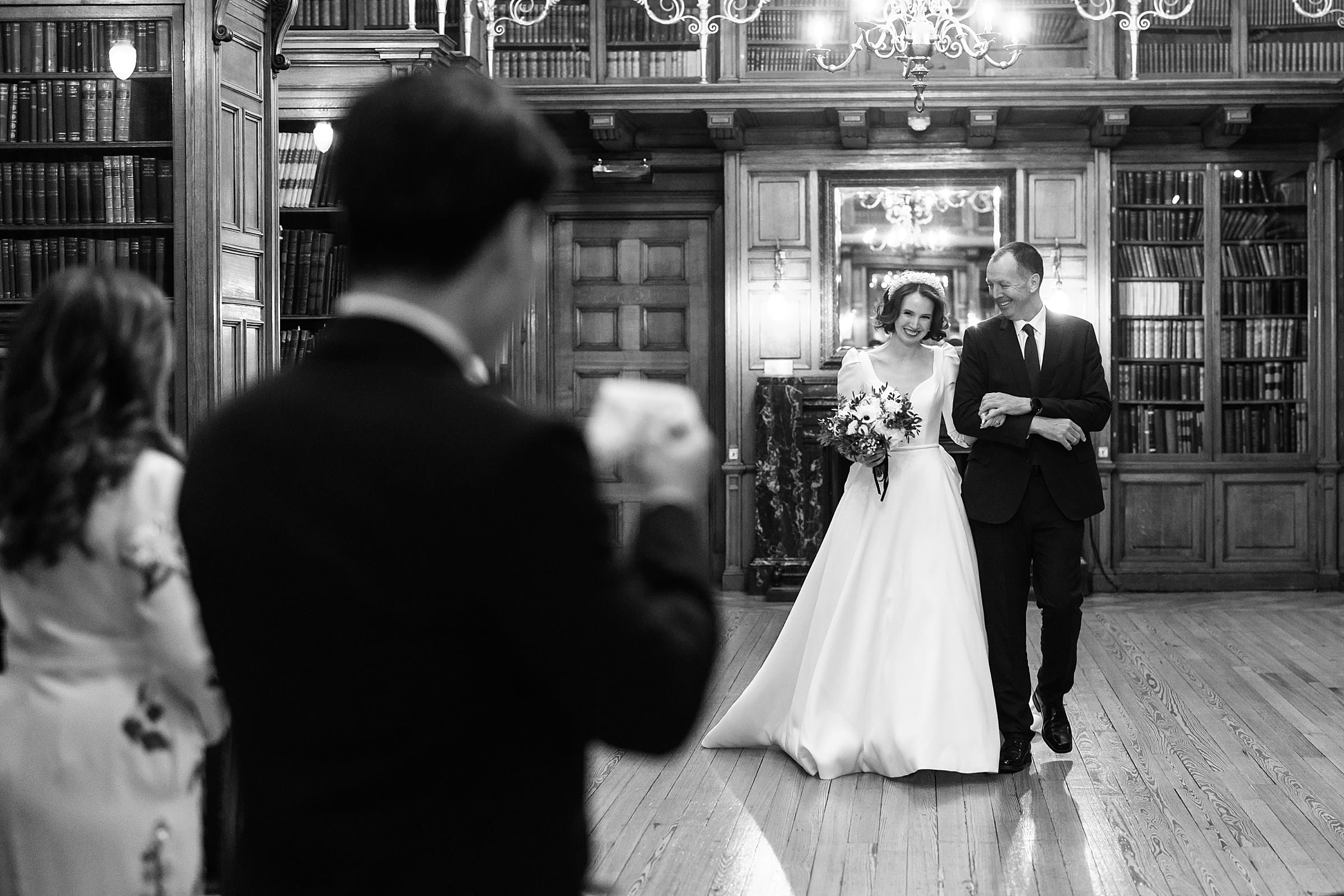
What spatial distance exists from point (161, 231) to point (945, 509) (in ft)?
11.2

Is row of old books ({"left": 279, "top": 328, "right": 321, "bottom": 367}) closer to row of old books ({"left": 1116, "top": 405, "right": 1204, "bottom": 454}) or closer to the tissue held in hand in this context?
row of old books ({"left": 1116, "top": 405, "right": 1204, "bottom": 454})

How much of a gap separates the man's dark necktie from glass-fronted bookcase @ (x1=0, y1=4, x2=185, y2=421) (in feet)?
10.7

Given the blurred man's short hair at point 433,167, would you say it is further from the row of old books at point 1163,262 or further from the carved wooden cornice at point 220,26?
the row of old books at point 1163,262

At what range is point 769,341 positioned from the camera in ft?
29.5

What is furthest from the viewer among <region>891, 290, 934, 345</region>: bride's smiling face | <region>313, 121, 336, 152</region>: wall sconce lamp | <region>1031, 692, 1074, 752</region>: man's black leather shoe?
<region>313, 121, 336, 152</region>: wall sconce lamp

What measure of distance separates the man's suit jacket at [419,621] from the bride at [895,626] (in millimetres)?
3500

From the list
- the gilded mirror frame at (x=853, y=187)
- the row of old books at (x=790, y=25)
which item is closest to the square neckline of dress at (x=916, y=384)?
the gilded mirror frame at (x=853, y=187)

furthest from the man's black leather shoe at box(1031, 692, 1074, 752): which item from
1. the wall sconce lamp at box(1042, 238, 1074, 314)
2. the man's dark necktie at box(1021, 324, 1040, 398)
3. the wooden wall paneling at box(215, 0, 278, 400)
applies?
the wall sconce lamp at box(1042, 238, 1074, 314)

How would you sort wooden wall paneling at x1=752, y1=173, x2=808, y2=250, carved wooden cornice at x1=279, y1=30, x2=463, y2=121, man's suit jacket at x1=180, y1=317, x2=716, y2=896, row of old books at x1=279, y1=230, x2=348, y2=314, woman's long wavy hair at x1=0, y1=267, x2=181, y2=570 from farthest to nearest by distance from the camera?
wooden wall paneling at x1=752, y1=173, x2=808, y2=250, row of old books at x1=279, y1=230, x2=348, y2=314, carved wooden cornice at x1=279, y1=30, x2=463, y2=121, woman's long wavy hair at x1=0, y1=267, x2=181, y2=570, man's suit jacket at x1=180, y1=317, x2=716, y2=896

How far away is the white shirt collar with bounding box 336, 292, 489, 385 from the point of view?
1061 millimetres

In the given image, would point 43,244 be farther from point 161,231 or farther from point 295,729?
point 295,729

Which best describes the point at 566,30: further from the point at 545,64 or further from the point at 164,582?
the point at 164,582

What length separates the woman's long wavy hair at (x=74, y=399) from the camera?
6.06 ft

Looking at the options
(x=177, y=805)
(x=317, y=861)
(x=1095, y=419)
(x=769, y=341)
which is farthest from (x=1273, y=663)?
(x=317, y=861)
